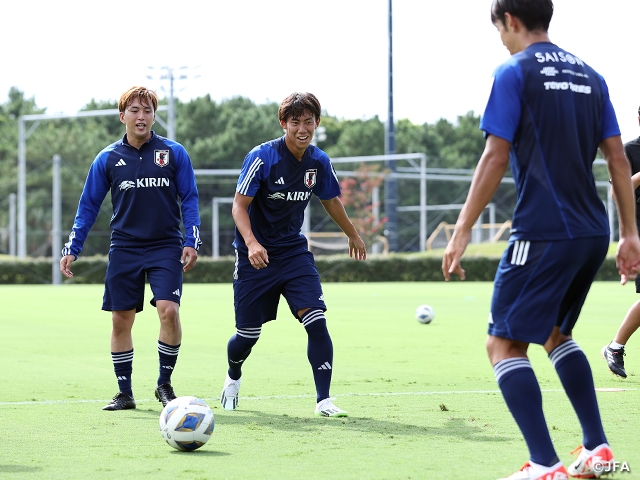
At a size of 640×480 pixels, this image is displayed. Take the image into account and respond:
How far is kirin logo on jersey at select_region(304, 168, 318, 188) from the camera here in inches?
286

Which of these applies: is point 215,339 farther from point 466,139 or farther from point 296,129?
point 466,139

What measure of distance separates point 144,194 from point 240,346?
129 centimetres

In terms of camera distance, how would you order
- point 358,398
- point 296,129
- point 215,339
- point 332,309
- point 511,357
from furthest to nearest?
point 332,309
point 215,339
point 358,398
point 296,129
point 511,357

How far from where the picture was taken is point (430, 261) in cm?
3791

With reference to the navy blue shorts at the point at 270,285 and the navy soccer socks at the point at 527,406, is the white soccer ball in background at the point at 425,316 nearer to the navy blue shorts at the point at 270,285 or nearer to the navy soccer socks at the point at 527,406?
the navy blue shorts at the point at 270,285

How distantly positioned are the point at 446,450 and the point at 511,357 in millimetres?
1139

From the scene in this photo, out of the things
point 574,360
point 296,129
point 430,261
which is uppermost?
point 296,129

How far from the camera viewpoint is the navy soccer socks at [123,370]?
752 centimetres

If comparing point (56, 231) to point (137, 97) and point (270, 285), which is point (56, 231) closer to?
point (137, 97)

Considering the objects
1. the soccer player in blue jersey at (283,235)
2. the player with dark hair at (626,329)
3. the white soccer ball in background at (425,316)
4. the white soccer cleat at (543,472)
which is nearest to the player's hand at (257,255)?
the soccer player in blue jersey at (283,235)

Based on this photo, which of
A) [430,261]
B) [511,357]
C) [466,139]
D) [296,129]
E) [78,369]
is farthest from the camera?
[466,139]

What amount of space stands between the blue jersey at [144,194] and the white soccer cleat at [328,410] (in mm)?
1532

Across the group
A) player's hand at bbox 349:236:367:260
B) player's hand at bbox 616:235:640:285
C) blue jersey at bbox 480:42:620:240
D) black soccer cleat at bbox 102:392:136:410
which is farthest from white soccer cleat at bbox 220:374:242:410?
player's hand at bbox 616:235:640:285

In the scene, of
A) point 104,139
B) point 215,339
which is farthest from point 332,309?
point 104,139
